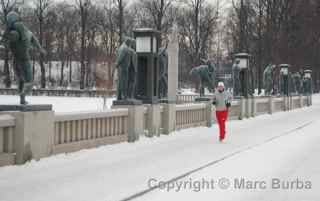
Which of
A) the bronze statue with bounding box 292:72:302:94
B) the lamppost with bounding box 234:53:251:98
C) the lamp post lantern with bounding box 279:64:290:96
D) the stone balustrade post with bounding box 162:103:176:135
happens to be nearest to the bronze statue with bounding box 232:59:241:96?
the lamppost with bounding box 234:53:251:98

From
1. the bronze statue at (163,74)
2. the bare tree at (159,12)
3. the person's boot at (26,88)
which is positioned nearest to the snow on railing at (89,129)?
the person's boot at (26,88)

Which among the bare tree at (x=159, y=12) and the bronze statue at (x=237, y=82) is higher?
the bare tree at (x=159, y=12)

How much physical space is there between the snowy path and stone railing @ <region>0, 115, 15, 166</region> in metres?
0.26

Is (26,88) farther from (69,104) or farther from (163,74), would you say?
(69,104)

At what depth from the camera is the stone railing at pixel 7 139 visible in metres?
10.5

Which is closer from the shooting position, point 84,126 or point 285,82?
point 84,126

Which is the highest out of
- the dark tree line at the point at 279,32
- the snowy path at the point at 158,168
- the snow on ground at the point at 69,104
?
the dark tree line at the point at 279,32

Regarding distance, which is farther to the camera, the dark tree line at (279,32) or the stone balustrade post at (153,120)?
the dark tree line at (279,32)

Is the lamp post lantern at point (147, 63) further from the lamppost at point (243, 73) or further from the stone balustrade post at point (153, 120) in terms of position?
the lamppost at point (243, 73)

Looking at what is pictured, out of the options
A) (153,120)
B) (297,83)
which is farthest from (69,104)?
(153,120)

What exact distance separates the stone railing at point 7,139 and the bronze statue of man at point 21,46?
2.88 feet

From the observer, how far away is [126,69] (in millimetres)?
16344

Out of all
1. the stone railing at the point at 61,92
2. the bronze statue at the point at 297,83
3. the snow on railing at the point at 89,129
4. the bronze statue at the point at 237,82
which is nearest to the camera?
the snow on railing at the point at 89,129

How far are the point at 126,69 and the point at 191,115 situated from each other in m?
5.44
